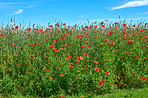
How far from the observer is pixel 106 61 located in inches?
204

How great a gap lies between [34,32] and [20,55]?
1.32 m

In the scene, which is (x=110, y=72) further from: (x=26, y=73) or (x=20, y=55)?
(x=20, y=55)

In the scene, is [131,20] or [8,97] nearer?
[8,97]

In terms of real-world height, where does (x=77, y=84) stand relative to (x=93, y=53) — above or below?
below

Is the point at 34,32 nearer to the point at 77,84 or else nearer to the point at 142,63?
the point at 77,84

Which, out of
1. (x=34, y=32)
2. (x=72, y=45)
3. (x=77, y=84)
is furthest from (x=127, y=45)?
(x=34, y=32)

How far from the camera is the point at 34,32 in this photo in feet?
21.2

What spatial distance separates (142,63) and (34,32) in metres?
3.73

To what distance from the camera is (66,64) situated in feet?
15.4

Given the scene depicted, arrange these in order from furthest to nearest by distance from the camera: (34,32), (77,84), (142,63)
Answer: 1. (34,32)
2. (142,63)
3. (77,84)

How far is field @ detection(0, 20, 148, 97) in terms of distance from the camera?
4.74 metres

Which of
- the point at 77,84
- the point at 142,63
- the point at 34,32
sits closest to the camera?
the point at 77,84

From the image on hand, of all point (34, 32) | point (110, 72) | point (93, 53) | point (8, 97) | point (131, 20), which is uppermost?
point (131, 20)

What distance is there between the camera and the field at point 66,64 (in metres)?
4.74
